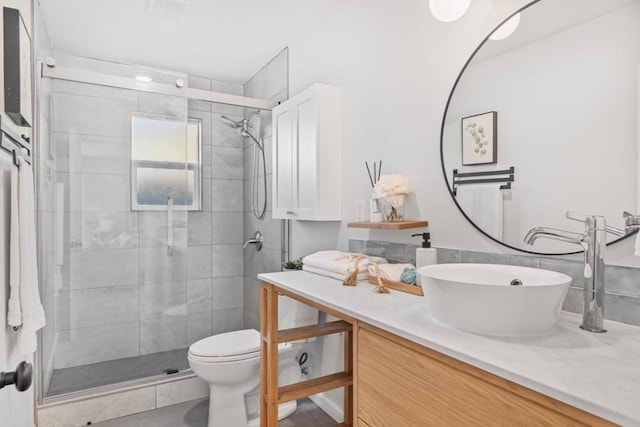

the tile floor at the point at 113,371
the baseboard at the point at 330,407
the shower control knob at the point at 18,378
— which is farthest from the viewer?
the tile floor at the point at 113,371

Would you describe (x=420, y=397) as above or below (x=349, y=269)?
below

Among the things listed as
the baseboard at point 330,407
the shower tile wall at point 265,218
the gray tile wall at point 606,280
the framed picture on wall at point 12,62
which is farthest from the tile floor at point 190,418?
the framed picture on wall at point 12,62

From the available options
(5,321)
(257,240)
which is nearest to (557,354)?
(5,321)

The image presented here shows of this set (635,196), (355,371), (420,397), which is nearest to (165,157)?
(355,371)

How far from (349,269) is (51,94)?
214 cm

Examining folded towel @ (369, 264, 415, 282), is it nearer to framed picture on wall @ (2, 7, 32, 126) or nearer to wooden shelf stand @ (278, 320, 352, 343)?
wooden shelf stand @ (278, 320, 352, 343)

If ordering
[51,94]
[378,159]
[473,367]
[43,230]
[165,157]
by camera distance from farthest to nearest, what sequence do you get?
[165,157] → [51,94] → [43,230] → [378,159] → [473,367]

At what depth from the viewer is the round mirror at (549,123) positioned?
112cm

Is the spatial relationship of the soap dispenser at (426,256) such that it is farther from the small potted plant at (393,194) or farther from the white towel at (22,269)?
the white towel at (22,269)

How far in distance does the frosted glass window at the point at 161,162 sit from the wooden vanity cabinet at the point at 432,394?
1950mm

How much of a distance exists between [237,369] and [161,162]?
1.49 m

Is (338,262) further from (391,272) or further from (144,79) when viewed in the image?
(144,79)

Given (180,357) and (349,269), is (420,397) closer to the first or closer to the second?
(349,269)

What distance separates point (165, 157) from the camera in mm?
2697
